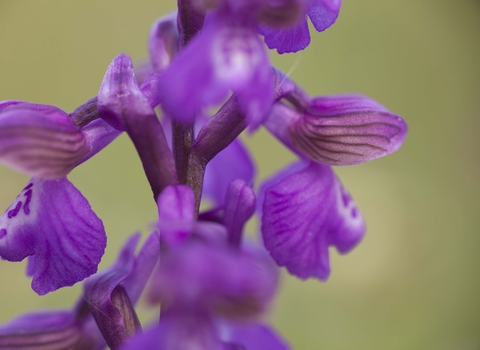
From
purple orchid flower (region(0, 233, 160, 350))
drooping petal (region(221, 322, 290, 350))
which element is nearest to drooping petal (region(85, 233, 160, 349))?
purple orchid flower (region(0, 233, 160, 350))

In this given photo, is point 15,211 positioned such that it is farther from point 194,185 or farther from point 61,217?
point 194,185

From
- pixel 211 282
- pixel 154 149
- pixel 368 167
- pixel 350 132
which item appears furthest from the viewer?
pixel 368 167

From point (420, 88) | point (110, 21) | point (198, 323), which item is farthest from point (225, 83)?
point (420, 88)

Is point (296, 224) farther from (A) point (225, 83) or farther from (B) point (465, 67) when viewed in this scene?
(B) point (465, 67)

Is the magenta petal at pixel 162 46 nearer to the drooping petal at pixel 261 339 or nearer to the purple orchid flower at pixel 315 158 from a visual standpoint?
the purple orchid flower at pixel 315 158

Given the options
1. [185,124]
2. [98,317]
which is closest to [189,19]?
[185,124]

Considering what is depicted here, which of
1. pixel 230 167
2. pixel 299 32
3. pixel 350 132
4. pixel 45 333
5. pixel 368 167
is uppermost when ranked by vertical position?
pixel 299 32

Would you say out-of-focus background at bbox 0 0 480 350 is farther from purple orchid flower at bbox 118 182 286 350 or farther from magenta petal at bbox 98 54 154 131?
purple orchid flower at bbox 118 182 286 350

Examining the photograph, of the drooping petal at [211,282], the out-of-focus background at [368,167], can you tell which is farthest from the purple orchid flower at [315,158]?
the out-of-focus background at [368,167]
